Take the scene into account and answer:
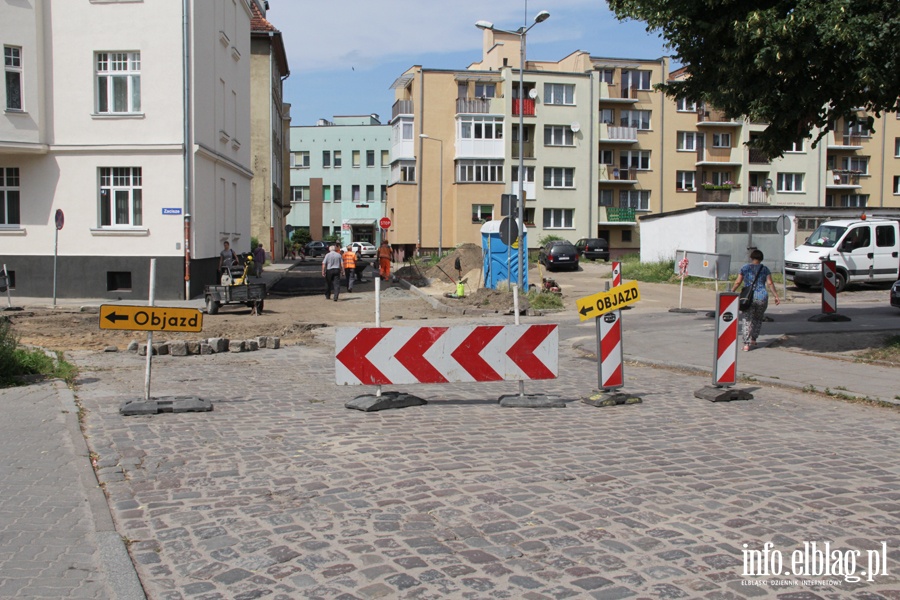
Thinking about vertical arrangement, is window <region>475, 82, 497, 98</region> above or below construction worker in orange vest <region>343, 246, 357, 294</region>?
above

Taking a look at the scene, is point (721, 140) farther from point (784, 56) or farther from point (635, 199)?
point (784, 56)

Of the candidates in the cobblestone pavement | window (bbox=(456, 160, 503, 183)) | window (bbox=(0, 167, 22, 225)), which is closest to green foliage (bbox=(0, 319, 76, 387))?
the cobblestone pavement

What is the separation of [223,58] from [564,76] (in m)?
34.2

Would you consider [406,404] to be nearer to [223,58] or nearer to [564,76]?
[223,58]

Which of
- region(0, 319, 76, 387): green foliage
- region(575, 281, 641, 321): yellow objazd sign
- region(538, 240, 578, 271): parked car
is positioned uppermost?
region(538, 240, 578, 271): parked car

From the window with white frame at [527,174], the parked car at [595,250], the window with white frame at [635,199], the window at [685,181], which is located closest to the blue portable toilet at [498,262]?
the parked car at [595,250]

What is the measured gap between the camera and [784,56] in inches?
464

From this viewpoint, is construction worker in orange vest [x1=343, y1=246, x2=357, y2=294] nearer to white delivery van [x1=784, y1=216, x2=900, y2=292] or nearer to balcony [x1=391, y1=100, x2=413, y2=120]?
white delivery van [x1=784, y1=216, x2=900, y2=292]

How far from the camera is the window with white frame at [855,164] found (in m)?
62.6

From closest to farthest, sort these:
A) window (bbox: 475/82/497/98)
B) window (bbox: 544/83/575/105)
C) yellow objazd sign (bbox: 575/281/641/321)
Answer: yellow objazd sign (bbox: 575/281/641/321) → window (bbox: 544/83/575/105) → window (bbox: 475/82/497/98)

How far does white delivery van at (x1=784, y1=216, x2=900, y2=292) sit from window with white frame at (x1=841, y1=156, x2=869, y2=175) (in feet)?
124

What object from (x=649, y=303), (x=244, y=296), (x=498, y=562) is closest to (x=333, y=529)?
(x=498, y=562)

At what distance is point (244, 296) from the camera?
72.9ft

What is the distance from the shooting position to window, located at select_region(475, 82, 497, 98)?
198 ft
